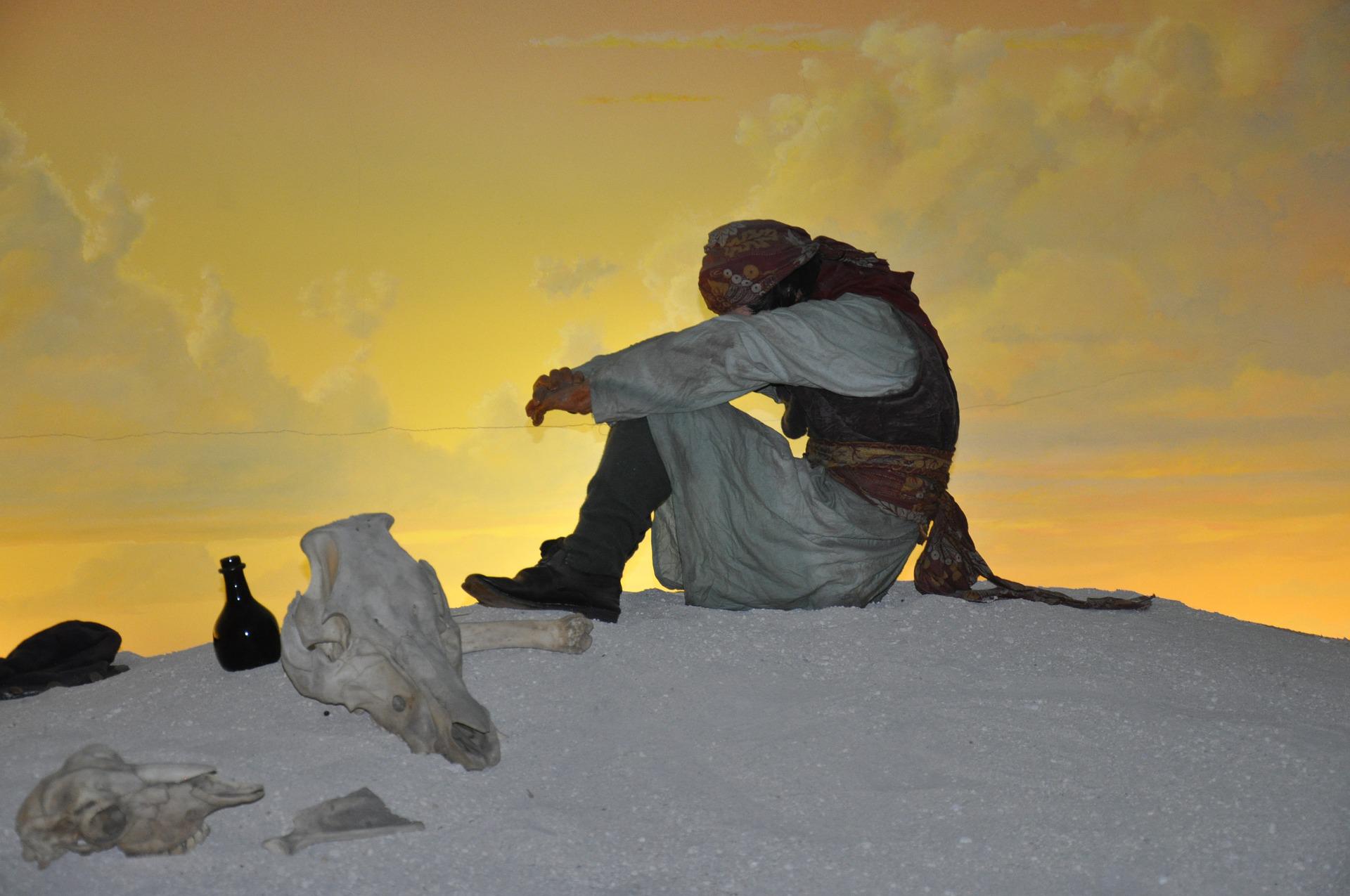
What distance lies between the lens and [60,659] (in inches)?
88.7

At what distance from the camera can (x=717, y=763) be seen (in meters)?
1.65

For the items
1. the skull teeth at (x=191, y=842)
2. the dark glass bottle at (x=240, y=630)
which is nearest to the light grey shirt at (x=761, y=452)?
the dark glass bottle at (x=240, y=630)

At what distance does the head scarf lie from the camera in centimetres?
220

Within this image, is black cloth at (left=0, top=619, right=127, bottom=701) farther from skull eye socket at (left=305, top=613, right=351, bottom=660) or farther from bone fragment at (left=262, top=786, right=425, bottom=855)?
bone fragment at (left=262, top=786, right=425, bottom=855)

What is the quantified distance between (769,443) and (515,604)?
2.06 feet

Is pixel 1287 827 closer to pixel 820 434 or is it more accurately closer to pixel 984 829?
pixel 984 829

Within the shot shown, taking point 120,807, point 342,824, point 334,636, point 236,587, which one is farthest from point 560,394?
point 120,807

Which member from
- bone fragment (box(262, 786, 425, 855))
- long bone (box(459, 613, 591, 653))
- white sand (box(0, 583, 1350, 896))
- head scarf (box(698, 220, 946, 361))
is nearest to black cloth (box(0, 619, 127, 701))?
white sand (box(0, 583, 1350, 896))

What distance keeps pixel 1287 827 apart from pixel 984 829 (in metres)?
0.42

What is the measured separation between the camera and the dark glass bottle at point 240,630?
2.04m

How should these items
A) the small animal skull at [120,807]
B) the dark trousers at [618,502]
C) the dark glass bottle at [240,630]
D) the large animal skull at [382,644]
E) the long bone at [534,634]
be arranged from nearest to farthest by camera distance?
1. the small animal skull at [120,807]
2. the large animal skull at [382,644]
3. the long bone at [534,634]
4. the dark glass bottle at [240,630]
5. the dark trousers at [618,502]

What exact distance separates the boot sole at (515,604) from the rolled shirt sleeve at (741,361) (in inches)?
15.6

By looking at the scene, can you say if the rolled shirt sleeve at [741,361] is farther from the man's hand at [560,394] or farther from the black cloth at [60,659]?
the black cloth at [60,659]

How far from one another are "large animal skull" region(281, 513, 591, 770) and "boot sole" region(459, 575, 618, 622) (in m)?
0.30
